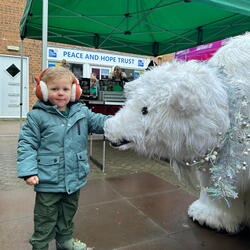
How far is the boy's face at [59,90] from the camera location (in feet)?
5.92

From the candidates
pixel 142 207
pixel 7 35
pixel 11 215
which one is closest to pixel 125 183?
pixel 142 207

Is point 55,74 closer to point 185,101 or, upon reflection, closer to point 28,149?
point 28,149

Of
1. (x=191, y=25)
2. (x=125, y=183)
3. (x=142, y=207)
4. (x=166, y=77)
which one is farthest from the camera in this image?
(x=191, y=25)

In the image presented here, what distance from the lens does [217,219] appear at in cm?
222

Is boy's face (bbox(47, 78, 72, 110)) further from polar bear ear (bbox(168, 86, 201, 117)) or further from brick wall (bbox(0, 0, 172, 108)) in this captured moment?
brick wall (bbox(0, 0, 172, 108))

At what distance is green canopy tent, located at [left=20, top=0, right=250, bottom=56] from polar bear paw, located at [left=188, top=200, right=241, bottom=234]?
3.46 metres

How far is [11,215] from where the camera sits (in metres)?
2.61

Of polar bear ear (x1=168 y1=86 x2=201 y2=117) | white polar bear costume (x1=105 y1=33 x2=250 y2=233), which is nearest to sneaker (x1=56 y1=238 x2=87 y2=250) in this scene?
white polar bear costume (x1=105 y1=33 x2=250 y2=233)

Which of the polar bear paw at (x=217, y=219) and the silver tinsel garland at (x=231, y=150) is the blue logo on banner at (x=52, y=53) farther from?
the silver tinsel garland at (x=231, y=150)

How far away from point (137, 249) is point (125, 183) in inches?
61.6

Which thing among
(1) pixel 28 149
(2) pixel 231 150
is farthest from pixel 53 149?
(2) pixel 231 150

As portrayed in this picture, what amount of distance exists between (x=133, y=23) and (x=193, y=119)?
211 inches

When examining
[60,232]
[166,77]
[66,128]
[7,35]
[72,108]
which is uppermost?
[7,35]

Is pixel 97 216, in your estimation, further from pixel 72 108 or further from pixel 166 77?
pixel 166 77
